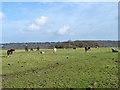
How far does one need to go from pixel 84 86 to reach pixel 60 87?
1053 mm

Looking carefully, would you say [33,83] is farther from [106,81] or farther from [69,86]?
[106,81]

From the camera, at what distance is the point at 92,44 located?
237 feet

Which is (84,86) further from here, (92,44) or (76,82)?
(92,44)

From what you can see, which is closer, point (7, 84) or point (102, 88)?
point (102, 88)

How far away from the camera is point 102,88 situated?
652 cm

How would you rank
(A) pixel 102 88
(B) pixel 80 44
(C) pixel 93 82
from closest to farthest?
(A) pixel 102 88
(C) pixel 93 82
(B) pixel 80 44

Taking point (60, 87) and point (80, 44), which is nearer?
point (60, 87)

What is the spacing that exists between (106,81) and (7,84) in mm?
4740

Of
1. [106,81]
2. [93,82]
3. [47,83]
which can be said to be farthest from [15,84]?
[106,81]

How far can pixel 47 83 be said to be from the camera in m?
7.38

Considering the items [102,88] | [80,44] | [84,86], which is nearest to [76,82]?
[84,86]

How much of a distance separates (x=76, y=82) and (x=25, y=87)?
237cm

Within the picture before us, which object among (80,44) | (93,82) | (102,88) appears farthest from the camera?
(80,44)

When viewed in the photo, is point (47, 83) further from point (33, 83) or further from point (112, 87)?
point (112, 87)
